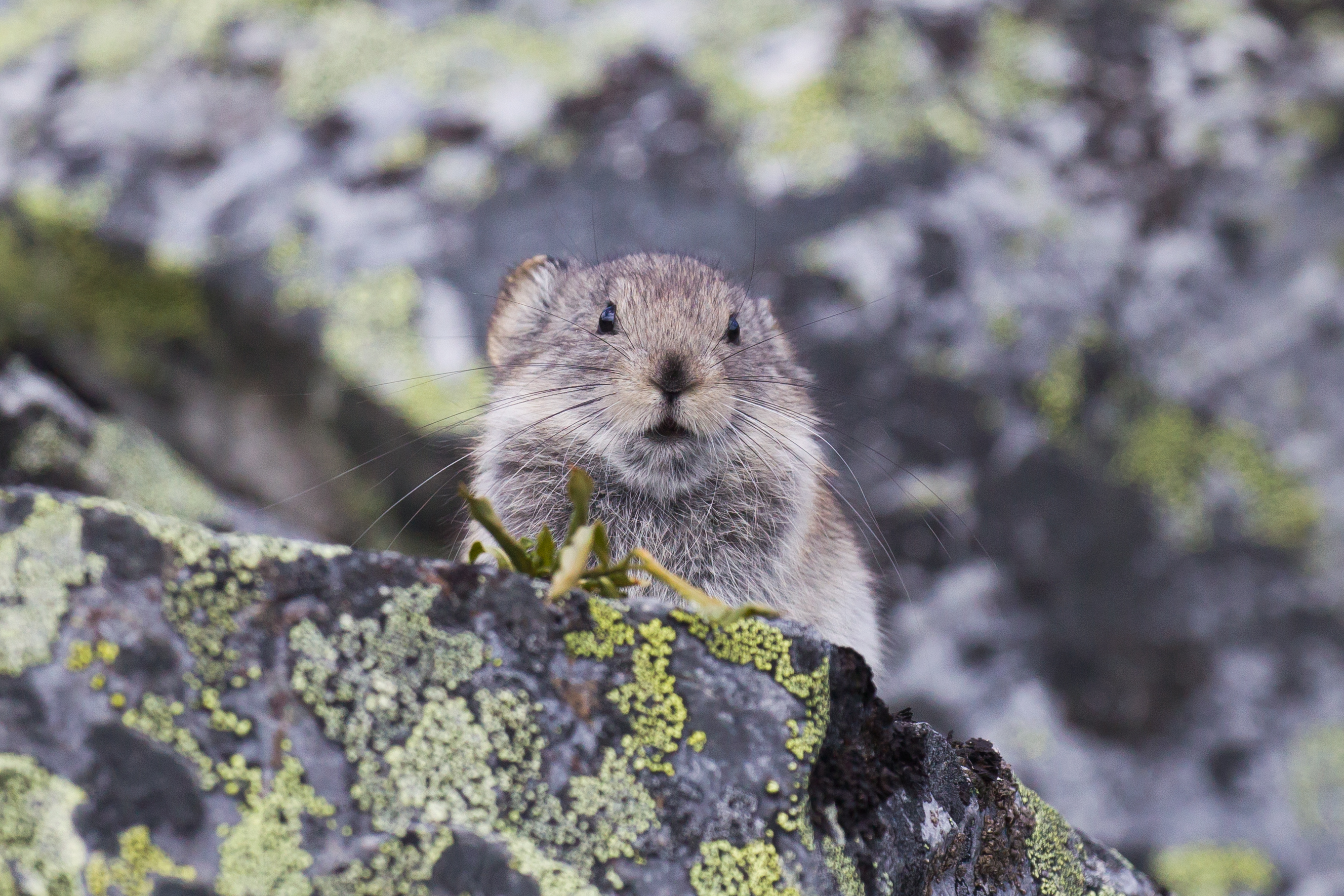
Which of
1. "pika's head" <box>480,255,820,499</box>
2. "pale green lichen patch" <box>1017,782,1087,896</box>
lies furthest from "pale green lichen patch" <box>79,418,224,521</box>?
"pale green lichen patch" <box>1017,782,1087,896</box>

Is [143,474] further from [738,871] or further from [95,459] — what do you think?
[738,871]

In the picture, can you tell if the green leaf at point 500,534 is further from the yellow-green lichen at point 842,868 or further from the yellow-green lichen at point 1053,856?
the yellow-green lichen at point 1053,856

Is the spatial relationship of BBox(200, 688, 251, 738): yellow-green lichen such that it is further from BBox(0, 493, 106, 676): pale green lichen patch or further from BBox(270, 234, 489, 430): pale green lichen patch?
BBox(270, 234, 489, 430): pale green lichen patch

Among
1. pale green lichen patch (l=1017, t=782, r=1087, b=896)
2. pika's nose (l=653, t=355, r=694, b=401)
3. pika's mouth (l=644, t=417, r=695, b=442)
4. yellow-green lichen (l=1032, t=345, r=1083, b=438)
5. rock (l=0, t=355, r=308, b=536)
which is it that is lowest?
rock (l=0, t=355, r=308, b=536)

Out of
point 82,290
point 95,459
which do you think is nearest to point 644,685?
point 95,459

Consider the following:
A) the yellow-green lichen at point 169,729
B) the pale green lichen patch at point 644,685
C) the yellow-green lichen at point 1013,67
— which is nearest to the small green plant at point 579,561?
the pale green lichen patch at point 644,685

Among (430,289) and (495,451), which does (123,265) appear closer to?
(430,289)

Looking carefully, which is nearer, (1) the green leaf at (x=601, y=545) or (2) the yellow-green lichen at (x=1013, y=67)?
(1) the green leaf at (x=601, y=545)
